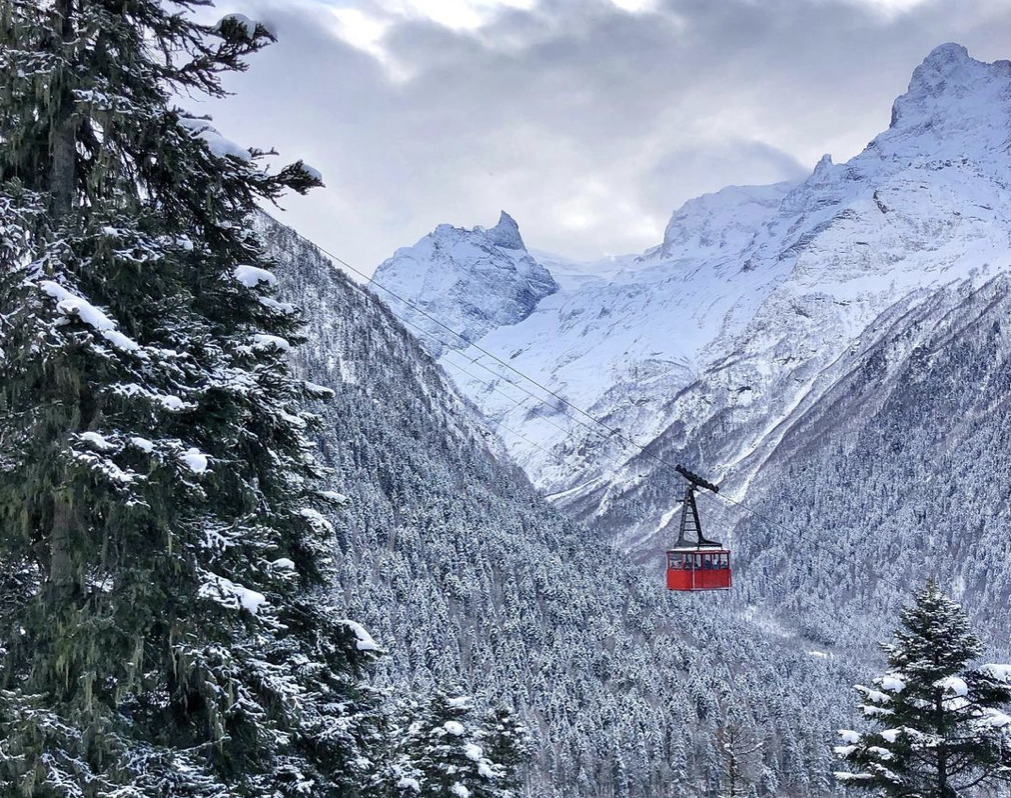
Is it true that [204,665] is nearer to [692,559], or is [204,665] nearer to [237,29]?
[237,29]

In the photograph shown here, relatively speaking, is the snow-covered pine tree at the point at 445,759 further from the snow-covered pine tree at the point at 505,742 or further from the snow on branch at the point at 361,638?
the snow on branch at the point at 361,638

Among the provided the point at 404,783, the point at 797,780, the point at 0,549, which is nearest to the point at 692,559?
the point at 404,783

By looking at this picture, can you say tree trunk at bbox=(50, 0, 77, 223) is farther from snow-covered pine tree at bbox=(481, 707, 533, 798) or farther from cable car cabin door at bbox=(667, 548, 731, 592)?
cable car cabin door at bbox=(667, 548, 731, 592)

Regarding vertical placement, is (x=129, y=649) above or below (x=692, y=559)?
below

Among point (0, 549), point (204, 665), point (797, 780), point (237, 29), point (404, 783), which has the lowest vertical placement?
point (797, 780)

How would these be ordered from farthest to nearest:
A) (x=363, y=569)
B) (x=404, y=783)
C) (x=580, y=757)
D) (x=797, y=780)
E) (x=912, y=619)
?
(x=363, y=569), (x=797, y=780), (x=580, y=757), (x=404, y=783), (x=912, y=619)

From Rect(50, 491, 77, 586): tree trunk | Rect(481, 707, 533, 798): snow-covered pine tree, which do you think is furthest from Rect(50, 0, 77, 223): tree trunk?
Rect(481, 707, 533, 798): snow-covered pine tree

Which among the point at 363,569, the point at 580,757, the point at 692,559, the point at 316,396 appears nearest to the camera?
the point at 316,396
